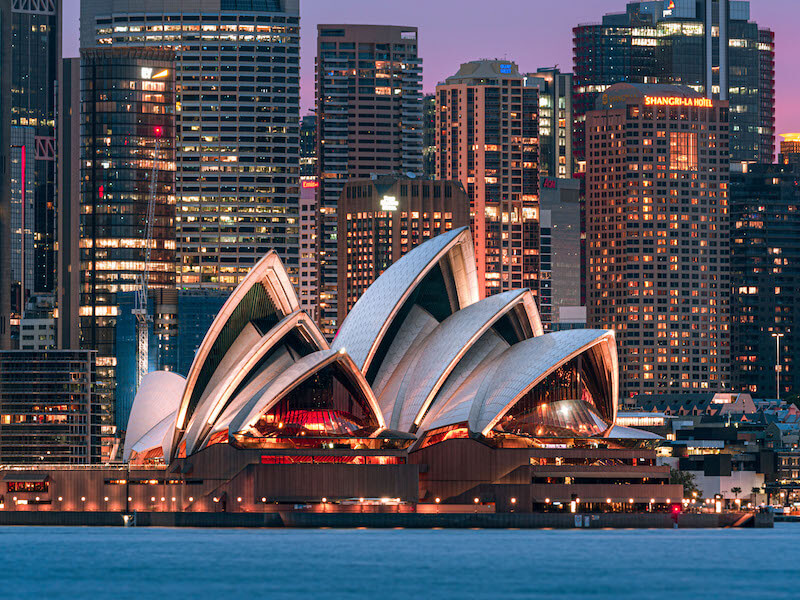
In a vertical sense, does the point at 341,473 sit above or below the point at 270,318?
below

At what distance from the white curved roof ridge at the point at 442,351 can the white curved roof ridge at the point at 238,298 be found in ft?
37.0

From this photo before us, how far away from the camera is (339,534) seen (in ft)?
458

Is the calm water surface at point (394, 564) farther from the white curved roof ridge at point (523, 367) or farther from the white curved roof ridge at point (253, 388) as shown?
the white curved roof ridge at point (523, 367)

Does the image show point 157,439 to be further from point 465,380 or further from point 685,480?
point 685,480

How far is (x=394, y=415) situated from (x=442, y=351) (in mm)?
6425

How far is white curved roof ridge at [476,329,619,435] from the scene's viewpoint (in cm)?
15150

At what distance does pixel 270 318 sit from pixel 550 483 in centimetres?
2514

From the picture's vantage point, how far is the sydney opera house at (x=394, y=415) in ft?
489

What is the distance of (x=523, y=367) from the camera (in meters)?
153

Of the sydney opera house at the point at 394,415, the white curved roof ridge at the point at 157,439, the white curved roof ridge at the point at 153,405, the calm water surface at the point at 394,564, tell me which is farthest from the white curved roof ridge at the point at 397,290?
the calm water surface at the point at 394,564

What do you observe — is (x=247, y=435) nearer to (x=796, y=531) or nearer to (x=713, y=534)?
(x=713, y=534)

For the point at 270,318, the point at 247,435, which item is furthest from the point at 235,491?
the point at 270,318

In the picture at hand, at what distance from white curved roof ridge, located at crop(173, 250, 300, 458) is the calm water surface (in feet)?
40.3

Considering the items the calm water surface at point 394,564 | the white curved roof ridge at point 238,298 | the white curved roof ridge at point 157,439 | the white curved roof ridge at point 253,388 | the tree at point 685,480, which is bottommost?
the tree at point 685,480
